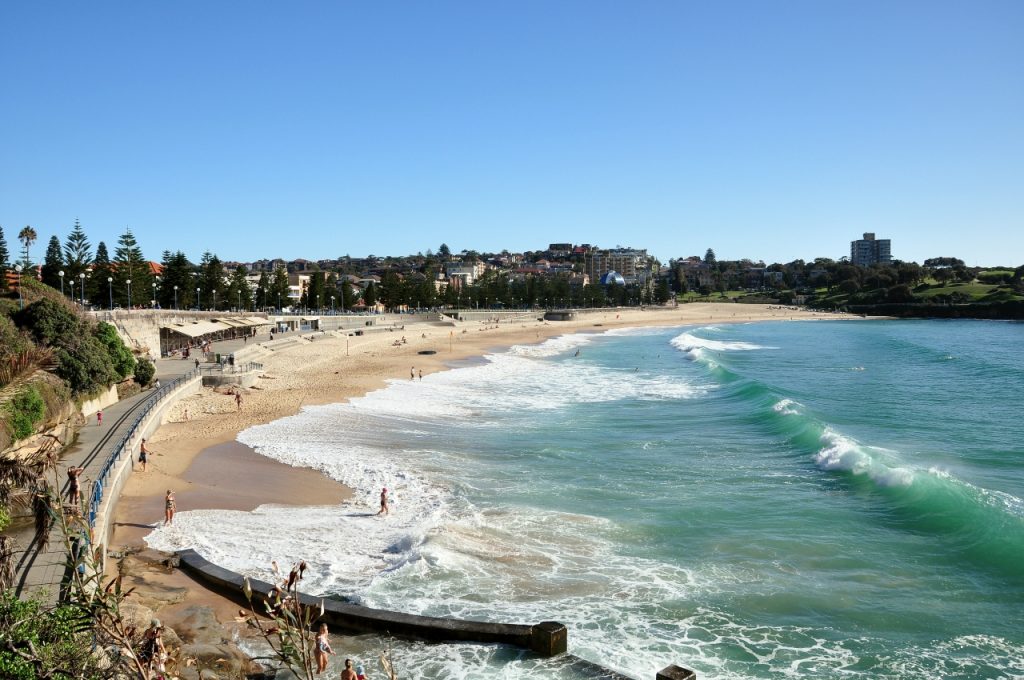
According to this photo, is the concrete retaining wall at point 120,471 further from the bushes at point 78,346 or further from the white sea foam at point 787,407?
the white sea foam at point 787,407

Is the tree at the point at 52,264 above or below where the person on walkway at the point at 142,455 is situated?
above

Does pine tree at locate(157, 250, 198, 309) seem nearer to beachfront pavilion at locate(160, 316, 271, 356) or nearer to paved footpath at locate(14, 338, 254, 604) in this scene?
beachfront pavilion at locate(160, 316, 271, 356)

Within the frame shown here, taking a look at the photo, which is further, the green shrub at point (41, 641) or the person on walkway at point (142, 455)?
the person on walkway at point (142, 455)

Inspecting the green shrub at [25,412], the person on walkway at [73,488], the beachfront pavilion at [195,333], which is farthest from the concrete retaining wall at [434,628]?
the beachfront pavilion at [195,333]

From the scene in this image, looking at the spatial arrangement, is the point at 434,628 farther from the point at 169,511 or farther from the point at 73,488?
the point at 169,511

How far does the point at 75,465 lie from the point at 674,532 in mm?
12263

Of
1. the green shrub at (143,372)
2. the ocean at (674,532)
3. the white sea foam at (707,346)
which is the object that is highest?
the green shrub at (143,372)

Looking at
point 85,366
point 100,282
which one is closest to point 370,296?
point 100,282

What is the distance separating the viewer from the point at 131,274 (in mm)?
51938

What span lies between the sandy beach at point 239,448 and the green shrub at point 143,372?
1656 mm

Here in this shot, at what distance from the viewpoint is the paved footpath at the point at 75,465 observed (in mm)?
9617

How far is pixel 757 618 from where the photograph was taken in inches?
440

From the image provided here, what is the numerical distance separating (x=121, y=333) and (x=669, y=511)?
95.2ft

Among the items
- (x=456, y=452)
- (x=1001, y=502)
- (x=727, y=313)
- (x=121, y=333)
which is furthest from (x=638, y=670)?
(x=727, y=313)
